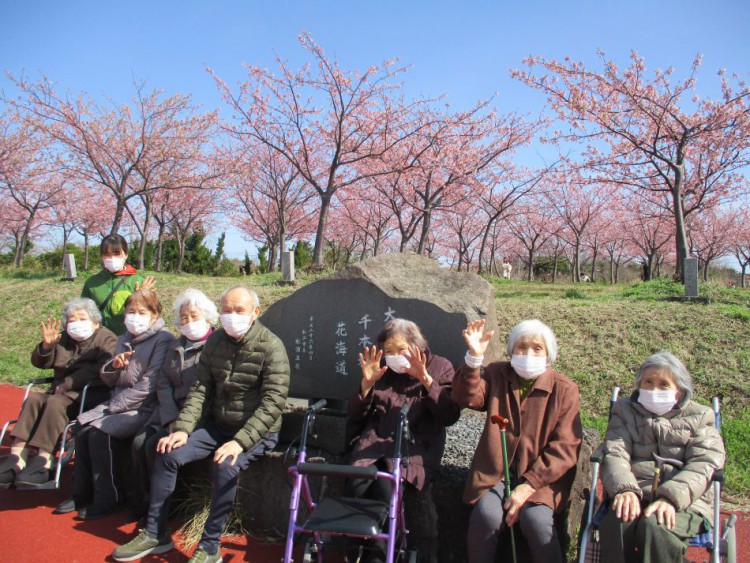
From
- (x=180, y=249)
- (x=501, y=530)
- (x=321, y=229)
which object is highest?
(x=180, y=249)

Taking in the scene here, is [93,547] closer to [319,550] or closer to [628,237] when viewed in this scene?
[319,550]

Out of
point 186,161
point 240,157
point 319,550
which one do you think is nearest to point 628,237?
point 240,157

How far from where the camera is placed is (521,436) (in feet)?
8.65

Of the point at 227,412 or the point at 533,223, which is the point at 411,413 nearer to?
the point at 227,412

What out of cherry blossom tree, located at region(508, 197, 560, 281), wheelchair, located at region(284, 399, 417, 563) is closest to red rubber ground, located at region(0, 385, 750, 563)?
wheelchair, located at region(284, 399, 417, 563)

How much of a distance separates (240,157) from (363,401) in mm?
17051

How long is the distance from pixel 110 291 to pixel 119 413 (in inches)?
48.5

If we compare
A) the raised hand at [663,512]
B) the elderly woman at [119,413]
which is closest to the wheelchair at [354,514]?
the raised hand at [663,512]

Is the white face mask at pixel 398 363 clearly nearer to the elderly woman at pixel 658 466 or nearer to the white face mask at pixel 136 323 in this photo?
the elderly woman at pixel 658 466

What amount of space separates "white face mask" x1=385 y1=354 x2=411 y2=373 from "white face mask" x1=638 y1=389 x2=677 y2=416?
112 cm

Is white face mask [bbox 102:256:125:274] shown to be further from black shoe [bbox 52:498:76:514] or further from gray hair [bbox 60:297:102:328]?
black shoe [bbox 52:498:76:514]

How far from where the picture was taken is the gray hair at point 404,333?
3000 mm

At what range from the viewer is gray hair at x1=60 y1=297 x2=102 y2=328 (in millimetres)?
4055

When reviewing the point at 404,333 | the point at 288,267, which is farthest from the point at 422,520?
the point at 288,267
